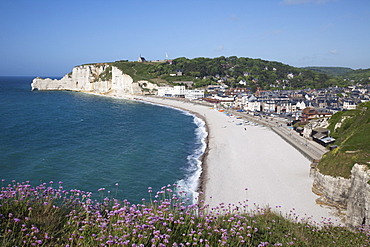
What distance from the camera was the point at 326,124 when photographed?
42156mm

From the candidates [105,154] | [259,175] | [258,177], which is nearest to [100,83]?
[105,154]

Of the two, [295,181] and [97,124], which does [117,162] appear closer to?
[295,181]

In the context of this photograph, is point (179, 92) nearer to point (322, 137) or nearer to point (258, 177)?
point (322, 137)

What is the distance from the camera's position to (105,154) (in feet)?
108

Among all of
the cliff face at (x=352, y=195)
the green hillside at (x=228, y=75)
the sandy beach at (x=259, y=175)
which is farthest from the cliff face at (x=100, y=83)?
the cliff face at (x=352, y=195)

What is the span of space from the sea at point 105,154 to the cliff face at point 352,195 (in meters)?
9.43

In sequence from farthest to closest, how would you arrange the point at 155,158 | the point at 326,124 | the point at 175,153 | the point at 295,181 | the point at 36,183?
the point at 326,124
the point at 175,153
the point at 155,158
the point at 295,181
the point at 36,183

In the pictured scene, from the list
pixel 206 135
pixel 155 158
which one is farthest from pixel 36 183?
pixel 206 135

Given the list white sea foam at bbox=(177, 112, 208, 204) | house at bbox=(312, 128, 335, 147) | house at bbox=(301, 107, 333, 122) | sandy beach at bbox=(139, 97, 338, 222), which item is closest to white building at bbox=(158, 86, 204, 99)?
house at bbox=(301, 107, 333, 122)

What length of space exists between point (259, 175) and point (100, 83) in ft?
377

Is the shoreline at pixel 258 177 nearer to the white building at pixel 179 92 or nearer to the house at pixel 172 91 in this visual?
the white building at pixel 179 92

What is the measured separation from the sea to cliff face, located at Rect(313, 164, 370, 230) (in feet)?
30.9

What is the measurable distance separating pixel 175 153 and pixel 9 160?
667 inches

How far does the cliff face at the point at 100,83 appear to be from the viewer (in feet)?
387
